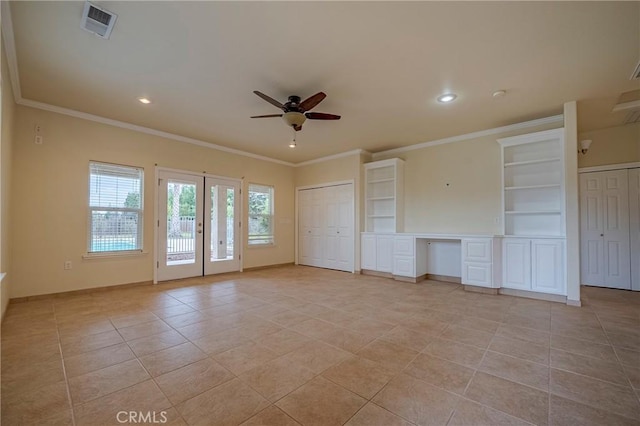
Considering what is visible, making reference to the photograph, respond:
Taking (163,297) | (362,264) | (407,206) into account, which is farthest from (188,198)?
(407,206)

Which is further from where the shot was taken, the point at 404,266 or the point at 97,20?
the point at 404,266

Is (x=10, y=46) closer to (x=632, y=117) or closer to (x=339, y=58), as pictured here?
(x=339, y=58)

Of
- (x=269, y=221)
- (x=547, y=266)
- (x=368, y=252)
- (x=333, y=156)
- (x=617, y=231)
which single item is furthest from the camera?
(x=269, y=221)

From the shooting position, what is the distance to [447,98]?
12.1 feet

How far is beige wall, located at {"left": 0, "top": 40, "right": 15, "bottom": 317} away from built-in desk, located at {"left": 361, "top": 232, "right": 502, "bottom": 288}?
5.61m

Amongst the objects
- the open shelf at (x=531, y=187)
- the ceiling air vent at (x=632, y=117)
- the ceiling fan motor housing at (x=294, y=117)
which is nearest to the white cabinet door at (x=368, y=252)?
the open shelf at (x=531, y=187)

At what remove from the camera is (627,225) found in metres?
4.72

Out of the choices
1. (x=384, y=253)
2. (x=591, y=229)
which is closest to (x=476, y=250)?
(x=384, y=253)

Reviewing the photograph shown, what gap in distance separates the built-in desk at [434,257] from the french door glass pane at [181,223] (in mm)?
3719

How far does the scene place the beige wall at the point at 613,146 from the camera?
15.3ft

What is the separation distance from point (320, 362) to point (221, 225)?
4477 millimetres

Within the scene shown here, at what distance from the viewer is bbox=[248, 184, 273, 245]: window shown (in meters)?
6.69

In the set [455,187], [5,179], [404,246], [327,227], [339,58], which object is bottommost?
[404,246]

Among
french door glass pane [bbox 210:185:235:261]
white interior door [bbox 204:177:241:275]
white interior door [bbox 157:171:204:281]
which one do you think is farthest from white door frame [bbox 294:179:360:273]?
white interior door [bbox 157:171:204:281]
